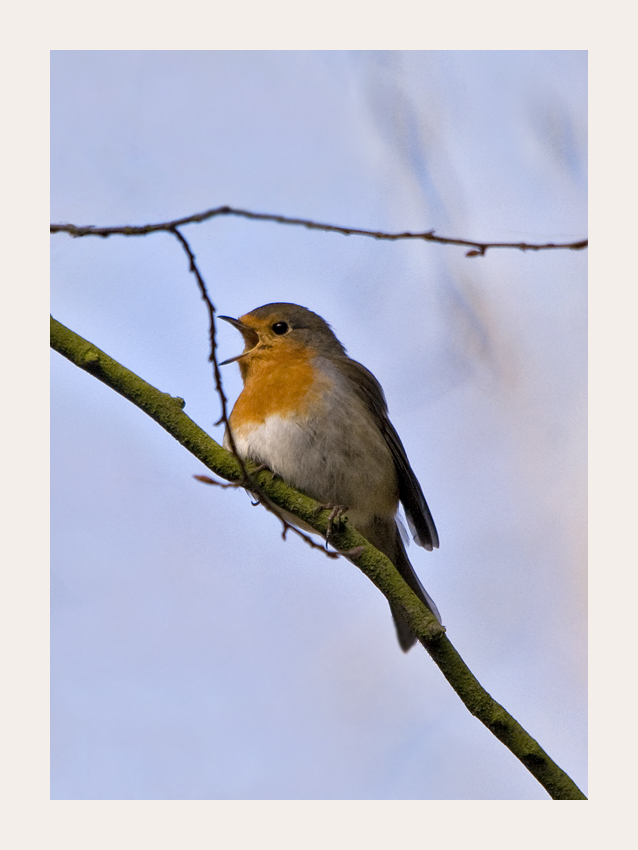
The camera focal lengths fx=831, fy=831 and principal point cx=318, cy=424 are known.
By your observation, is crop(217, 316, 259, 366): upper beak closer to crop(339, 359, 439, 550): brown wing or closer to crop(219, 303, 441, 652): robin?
crop(219, 303, 441, 652): robin

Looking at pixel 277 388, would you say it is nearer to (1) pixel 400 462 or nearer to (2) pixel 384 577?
(1) pixel 400 462

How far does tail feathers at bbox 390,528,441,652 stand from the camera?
90.9 inches

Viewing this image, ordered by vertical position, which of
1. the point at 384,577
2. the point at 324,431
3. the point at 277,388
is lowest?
the point at 384,577

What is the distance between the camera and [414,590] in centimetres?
268

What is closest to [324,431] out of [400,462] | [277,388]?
[277,388]

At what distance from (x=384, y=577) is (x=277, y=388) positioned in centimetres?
83

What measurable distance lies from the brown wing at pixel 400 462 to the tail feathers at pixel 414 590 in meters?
0.10

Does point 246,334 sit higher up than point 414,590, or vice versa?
point 246,334

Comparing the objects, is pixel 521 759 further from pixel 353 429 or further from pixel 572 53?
pixel 572 53

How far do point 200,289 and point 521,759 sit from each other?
52.4 inches

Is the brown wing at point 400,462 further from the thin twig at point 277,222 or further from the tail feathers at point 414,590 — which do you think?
the thin twig at point 277,222

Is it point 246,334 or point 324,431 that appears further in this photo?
point 246,334
